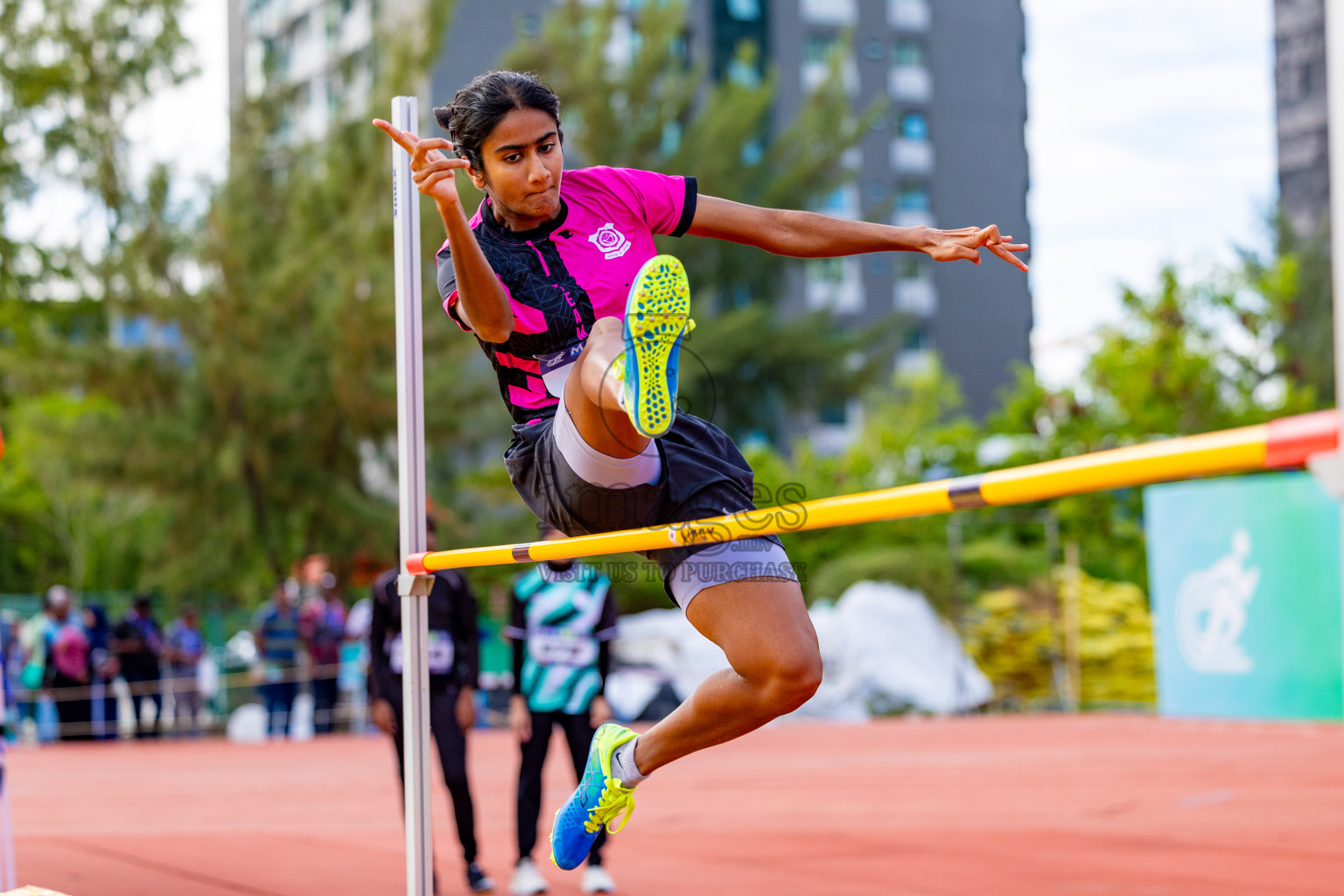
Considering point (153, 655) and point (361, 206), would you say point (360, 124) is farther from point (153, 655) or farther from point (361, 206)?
point (153, 655)

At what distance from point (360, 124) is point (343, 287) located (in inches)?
111

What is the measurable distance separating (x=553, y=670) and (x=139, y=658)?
9307 mm

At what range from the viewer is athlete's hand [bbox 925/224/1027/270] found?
9.37ft

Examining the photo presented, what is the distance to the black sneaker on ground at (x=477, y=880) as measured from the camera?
5.59 meters

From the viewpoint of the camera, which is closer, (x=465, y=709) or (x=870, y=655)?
(x=465, y=709)

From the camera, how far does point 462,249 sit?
2.69 metres

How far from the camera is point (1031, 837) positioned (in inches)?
263

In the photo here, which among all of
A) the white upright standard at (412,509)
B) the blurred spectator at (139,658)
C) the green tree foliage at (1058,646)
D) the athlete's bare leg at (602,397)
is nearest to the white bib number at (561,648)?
the white upright standard at (412,509)

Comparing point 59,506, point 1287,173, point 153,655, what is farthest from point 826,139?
point 1287,173

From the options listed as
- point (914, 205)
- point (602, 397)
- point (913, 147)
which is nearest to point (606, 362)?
point (602, 397)

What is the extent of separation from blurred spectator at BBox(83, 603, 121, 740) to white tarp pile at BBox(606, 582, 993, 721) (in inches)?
201

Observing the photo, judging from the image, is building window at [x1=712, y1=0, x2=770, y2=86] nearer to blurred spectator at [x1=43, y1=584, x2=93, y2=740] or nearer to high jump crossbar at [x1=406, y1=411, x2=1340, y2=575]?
blurred spectator at [x1=43, y1=584, x2=93, y2=740]

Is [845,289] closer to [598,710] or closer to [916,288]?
[916,288]

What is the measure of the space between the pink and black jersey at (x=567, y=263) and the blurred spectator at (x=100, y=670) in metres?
11.9
